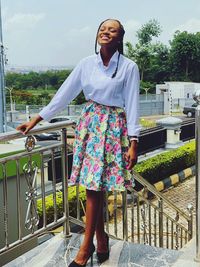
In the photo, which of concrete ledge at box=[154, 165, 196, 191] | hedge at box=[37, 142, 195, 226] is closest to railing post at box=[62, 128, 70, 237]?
hedge at box=[37, 142, 195, 226]

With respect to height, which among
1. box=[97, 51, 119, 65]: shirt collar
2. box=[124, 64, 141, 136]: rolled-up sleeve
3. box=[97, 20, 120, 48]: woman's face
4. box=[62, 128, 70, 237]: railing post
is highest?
box=[97, 20, 120, 48]: woman's face

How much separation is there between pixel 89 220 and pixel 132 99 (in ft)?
2.23

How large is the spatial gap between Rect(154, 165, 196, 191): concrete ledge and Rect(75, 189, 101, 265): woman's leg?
18.3 feet

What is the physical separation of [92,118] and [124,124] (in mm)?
169

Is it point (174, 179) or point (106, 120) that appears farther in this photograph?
point (174, 179)

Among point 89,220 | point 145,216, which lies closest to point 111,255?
point 89,220

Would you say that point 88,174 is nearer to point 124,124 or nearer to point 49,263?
point 124,124

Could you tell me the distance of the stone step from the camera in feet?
7.96

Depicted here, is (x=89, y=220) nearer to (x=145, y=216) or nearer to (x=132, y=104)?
(x=132, y=104)

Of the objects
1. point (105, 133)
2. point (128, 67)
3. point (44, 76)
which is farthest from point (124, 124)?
point (44, 76)

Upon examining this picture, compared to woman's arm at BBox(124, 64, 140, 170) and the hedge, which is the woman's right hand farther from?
the hedge

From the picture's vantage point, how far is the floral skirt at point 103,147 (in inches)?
86.4

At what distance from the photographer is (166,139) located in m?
10.9

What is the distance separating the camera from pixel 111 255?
2533 mm
